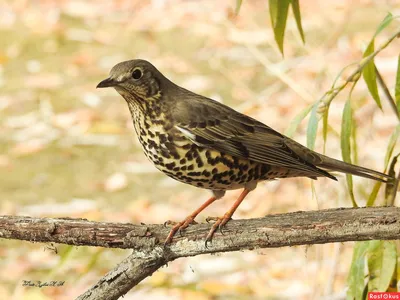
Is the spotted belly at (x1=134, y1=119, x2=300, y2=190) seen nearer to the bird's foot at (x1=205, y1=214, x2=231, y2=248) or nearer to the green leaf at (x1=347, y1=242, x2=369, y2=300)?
the bird's foot at (x1=205, y1=214, x2=231, y2=248)

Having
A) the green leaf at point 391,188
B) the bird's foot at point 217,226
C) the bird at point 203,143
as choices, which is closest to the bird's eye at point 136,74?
the bird at point 203,143

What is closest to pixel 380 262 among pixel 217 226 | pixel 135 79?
pixel 217 226

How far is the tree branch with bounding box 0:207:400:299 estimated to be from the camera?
305 centimetres

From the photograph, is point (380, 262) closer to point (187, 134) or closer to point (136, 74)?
point (187, 134)

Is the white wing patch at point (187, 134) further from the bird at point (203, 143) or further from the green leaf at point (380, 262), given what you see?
the green leaf at point (380, 262)

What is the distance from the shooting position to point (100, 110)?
9656mm

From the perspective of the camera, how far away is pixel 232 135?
3.98 meters

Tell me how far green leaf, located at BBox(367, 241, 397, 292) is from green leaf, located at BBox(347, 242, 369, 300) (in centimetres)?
3

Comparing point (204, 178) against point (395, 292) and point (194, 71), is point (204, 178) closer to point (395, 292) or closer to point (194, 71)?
point (395, 292)

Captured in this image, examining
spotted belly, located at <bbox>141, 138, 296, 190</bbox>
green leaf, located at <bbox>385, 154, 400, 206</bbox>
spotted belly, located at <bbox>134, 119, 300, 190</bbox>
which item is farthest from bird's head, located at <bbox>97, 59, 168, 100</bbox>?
green leaf, located at <bbox>385, 154, 400, 206</bbox>

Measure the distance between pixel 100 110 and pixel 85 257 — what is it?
3220mm

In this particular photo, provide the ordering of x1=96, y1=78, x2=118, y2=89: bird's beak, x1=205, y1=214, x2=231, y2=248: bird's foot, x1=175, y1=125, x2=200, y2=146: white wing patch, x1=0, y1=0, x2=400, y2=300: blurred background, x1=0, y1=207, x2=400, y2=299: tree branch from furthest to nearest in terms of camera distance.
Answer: x1=0, y1=0, x2=400, y2=300: blurred background, x1=175, y1=125, x2=200, y2=146: white wing patch, x1=96, y1=78, x2=118, y2=89: bird's beak, x1=205, y1=214, x2=231, y2=248: bird's foot, x1=0, y1=207, x2=400, y2=299: tree branch

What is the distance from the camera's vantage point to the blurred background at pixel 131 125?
614cm

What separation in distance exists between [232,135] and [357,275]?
2.80 feet
